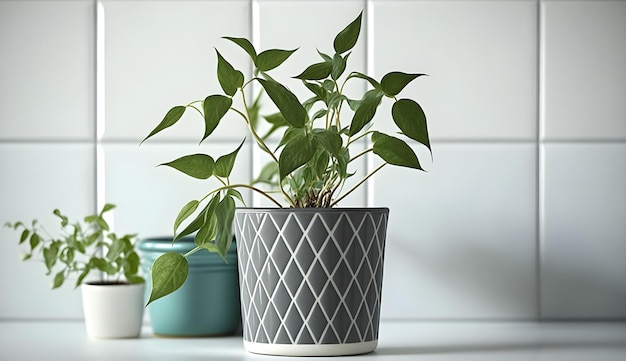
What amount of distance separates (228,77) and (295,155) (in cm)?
11

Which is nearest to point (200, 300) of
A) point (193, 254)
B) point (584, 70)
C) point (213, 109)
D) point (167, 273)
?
point (193, 254)

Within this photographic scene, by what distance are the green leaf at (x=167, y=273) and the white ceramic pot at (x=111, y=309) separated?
190 millimetres

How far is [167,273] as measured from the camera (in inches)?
30.9

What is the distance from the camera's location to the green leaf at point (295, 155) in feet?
2.42

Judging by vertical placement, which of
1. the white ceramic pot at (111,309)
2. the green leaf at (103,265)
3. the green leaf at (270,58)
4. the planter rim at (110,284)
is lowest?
the white ceramic pot at (111,309)

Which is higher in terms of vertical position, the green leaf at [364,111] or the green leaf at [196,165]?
the green leaf at [364,111]

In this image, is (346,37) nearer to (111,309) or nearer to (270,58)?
(270,58)

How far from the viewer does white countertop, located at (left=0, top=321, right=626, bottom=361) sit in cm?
84

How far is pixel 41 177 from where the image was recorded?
1157 millimetres

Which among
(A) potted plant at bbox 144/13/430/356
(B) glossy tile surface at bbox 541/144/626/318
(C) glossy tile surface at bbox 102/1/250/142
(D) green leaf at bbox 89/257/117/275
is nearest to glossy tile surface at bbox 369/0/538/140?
(B) glossy tile surface at bbox 541/144/626/318

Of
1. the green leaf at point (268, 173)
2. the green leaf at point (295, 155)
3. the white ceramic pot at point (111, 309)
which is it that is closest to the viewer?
the green leaf at point (295, 155)

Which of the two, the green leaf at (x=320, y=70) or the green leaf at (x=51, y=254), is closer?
the green leaf at (x=320, y=70)

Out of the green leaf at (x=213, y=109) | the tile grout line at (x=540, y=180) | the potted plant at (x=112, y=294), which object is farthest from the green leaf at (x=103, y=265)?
the tile grout line at (x=540, y=180)

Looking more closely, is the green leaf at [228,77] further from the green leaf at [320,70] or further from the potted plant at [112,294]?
the potted plant at [112,294]
